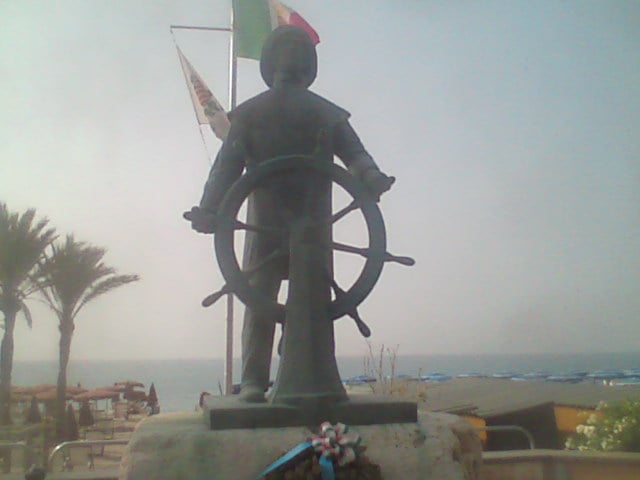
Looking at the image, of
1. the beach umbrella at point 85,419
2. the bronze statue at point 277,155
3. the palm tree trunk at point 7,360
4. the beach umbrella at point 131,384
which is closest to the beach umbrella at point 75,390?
the beach umbrella at point 131,384

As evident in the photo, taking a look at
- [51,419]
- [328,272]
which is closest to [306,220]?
[328,272]

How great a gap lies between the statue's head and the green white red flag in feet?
27.9

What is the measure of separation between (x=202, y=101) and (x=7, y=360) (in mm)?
8086

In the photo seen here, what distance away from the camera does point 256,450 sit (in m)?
3.16

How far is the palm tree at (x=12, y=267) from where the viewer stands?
621 inches

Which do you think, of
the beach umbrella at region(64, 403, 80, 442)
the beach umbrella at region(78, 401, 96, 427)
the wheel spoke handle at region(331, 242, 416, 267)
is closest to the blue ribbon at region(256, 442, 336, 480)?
the wheel spoke handle at region(331, 242, 416, 267)

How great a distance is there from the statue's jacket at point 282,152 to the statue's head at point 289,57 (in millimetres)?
94

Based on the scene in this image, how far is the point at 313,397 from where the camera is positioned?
344 cm

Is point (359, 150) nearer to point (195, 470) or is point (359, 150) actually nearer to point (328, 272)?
point (328, 272)

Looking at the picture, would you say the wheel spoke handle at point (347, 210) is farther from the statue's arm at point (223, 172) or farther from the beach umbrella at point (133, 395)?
the beach umbrella at point (133, 395)

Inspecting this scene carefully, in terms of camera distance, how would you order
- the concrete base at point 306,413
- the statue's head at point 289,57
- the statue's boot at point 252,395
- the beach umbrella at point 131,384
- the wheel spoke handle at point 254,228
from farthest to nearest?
1. the beach umbrella at point 131,384
2. the statue's head at point 289,57
3. the wheel spoke handle at point 254,228
4. the statue's boot at point 252,395
5. the concrete base at point 306,413

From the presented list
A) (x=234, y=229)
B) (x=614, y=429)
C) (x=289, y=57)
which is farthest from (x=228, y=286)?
(x=614, y=429)

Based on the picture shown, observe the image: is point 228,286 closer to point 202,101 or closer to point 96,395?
point 202,101

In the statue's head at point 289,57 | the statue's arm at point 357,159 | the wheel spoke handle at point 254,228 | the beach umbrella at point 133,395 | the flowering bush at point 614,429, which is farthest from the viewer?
the beach umbrella at point 133,395
